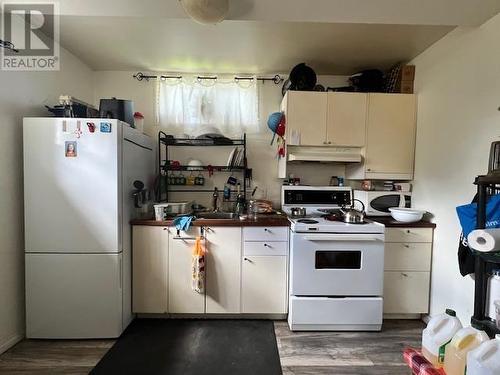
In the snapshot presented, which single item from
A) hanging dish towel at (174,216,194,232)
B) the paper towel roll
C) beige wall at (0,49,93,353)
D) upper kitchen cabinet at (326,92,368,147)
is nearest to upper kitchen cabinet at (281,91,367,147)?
upper kitchen cabinet at (326,92,368,147)

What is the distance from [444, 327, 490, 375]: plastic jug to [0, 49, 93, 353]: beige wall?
2575 millimetres

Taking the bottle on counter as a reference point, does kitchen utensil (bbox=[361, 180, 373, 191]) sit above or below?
above

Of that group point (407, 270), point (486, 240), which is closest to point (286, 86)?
point (407, 270)

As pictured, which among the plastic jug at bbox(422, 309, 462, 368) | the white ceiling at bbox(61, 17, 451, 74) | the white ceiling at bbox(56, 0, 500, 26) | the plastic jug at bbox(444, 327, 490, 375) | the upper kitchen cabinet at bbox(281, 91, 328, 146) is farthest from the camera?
the upper kitchen cabinet at bbox(281, 91, 328, 146)

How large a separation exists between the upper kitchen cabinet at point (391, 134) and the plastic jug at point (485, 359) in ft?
5.82

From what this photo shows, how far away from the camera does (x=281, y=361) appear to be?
6.02 ft

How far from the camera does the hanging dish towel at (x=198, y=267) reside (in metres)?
2.17

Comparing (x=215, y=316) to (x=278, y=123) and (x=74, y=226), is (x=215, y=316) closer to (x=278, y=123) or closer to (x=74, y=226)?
(x=74, y=226)

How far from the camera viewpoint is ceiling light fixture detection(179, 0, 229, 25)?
1.44 metres

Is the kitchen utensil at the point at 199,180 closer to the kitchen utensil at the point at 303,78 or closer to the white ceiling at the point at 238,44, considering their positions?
the white ceiling at the point at 238,44

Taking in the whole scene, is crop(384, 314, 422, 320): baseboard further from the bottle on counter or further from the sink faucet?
the sink faucet

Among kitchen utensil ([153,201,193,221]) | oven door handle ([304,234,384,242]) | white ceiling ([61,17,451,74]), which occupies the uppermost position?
white ceiling ([61,17,451,74])

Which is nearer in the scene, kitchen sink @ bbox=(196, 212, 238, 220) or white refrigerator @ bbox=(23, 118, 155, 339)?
white refrigerator @ bbox=(23, 118, 155, 339)

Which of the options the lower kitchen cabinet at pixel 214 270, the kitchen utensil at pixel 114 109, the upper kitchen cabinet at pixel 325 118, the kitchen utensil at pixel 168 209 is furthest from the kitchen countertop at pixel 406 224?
the kitchen utensil at pixel 114 109
